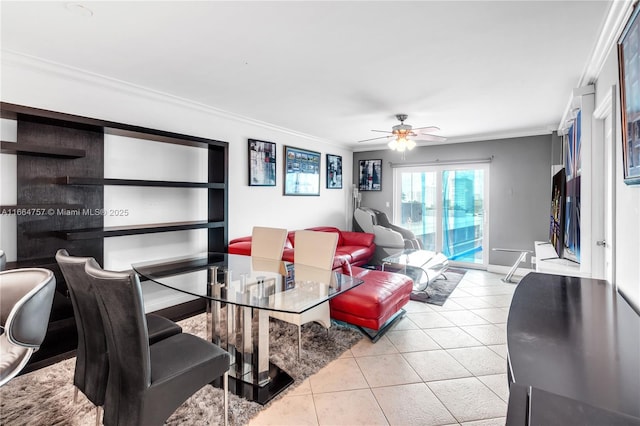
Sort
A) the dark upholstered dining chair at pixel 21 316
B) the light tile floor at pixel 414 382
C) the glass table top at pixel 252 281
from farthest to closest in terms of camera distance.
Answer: the glass table top at pixel 252 281, the light tile floor at pixel 414 382, the dark upholstered dining chair at pixel 21 316

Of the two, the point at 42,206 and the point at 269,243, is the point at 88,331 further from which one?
the point at 269,243

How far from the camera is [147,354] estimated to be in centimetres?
132

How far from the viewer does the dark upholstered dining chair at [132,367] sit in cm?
129

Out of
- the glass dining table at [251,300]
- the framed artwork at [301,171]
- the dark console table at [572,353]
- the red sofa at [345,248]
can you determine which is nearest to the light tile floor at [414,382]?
the glass dining table at [251,300]

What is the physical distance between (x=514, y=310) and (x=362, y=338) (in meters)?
1.81

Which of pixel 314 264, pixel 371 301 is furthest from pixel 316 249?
pixel 371 301

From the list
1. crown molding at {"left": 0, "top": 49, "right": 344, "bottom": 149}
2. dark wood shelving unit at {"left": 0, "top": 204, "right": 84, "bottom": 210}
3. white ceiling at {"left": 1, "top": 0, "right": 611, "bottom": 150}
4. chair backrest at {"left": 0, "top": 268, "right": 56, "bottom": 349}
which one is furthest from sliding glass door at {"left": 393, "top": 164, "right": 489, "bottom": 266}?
chair backrest at {"left": 0, "top": 268, "right": 56, "bottom": 349}

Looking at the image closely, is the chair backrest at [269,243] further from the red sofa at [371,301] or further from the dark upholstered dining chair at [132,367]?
the dark upholstered dining chair at [132,367]

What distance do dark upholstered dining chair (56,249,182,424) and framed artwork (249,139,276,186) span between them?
9.69 feet

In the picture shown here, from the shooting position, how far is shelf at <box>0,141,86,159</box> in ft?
7.33

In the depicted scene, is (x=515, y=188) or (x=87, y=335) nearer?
(x=87, y=335)

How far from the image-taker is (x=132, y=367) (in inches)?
52.4

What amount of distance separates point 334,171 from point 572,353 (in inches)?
221

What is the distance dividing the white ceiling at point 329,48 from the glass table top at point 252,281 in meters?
1.80
